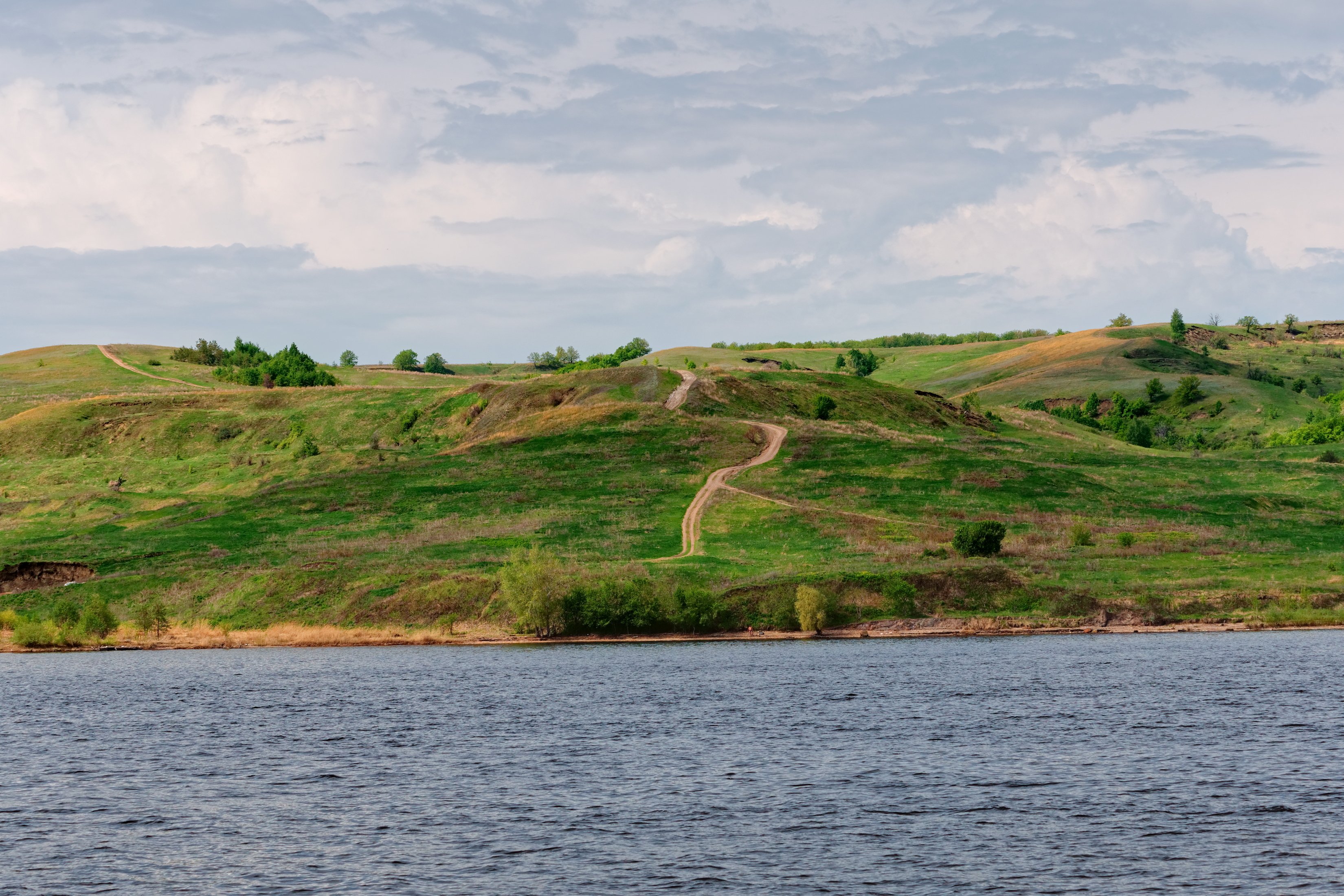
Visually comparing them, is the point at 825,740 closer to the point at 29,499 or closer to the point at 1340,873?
the point at 1340,873

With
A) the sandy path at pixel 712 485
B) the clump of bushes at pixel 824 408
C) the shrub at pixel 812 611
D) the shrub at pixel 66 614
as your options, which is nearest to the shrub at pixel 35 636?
the shrub at pixel 66 614

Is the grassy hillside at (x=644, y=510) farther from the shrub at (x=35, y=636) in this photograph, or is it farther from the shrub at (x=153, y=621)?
the shrub at (x=35, y=636)

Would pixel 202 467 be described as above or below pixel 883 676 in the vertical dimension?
above

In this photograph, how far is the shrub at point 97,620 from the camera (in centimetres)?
11306

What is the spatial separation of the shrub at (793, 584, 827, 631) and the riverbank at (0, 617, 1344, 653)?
0.63 m

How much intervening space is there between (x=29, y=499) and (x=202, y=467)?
2323 cm

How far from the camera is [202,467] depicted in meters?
177

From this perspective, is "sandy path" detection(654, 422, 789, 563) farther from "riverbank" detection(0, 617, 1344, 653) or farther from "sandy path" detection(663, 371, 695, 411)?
"riverbank" detection(0, 617, 1344, 653)

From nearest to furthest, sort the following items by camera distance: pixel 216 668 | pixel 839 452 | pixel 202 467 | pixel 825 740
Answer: pixel 825 740, pixel 216 668, pixel 839 452, pixel 202 467

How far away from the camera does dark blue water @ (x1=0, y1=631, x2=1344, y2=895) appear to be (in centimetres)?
3659

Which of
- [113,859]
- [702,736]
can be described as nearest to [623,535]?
[702,736]

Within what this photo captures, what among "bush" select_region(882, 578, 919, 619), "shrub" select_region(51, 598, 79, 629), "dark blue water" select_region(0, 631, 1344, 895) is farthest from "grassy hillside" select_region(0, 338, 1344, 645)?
"dark blue water" select_region(0, 631, 1344, 895)

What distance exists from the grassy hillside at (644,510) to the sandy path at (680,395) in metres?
1.89

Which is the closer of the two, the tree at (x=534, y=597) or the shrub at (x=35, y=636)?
the tree at (x=534, y=597)
